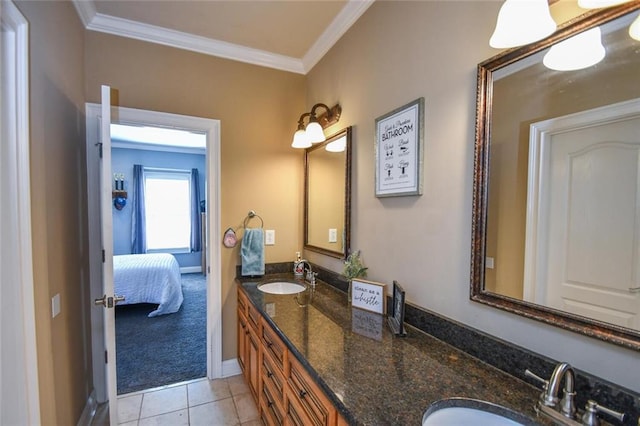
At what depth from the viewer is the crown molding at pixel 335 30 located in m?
1.81

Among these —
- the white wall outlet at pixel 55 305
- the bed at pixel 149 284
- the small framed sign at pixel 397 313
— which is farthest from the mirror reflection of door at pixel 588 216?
the bed at pixel 149 284

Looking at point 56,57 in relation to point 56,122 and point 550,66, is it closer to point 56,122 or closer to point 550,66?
point 56,122

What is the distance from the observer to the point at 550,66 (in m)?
0.92

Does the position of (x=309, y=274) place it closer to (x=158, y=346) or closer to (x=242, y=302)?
(x=242, y=302)

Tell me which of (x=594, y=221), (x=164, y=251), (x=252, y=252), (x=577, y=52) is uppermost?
(x=577, y=52)

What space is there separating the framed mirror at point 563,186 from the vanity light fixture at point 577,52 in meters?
0.01

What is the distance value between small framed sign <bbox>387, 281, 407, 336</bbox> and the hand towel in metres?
1.30

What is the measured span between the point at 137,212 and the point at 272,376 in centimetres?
→ 534

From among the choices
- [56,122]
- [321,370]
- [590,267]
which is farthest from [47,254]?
[590,267]

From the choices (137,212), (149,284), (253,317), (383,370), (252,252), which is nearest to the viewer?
(383,370)

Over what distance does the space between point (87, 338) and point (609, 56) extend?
3.00m

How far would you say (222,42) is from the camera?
2303 mm

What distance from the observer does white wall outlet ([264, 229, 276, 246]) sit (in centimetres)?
258

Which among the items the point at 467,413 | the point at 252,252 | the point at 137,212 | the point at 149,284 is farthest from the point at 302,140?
the point at 137,212
